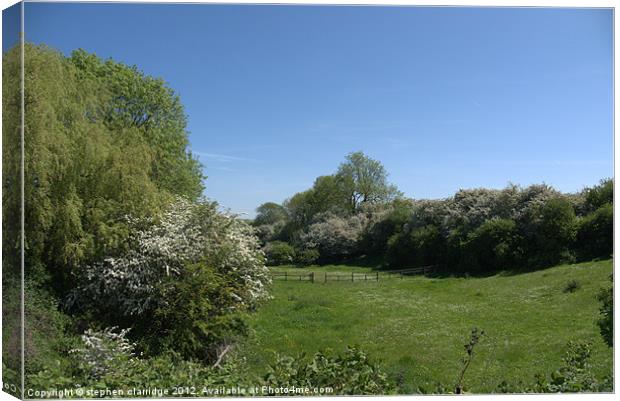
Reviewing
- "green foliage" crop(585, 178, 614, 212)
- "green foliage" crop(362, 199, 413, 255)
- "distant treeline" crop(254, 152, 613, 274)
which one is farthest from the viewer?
"green foliage" crop(362, 199, 413, 255)

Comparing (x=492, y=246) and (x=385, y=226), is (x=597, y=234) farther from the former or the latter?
(x=385, y=226)

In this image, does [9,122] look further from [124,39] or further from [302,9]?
[302,9]

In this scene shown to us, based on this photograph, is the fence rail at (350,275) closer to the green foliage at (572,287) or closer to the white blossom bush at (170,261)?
the white blossom bush at (170,261)

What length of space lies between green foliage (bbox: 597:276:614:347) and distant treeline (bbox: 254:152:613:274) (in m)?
0.58

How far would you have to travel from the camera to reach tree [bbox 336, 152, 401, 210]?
7805mm

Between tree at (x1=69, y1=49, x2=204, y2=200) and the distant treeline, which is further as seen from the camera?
tree at (x1=69, y1=49, x2=204, y2=200)

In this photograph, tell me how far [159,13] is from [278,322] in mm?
4762

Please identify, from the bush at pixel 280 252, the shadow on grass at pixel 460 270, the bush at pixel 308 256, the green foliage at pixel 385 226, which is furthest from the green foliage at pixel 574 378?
the bush at pixel 280 252

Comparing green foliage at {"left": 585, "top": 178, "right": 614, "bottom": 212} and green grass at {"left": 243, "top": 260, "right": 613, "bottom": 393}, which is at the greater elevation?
green foliage at {"left": 585, "top": 178, "right": 614, "bottom": 212}

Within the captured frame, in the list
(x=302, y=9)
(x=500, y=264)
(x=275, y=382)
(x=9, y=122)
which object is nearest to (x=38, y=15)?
(x=9, y=122)

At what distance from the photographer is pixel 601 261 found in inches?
314

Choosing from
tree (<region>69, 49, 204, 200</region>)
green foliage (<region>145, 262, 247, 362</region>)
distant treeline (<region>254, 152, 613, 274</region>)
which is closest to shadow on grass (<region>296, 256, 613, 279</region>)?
distant treeline (<region>254, 152, 613, 274</region>)

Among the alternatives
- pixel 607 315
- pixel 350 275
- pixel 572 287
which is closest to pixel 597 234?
pixel 572 287

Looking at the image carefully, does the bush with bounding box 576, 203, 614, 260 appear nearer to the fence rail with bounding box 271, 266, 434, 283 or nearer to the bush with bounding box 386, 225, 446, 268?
the bush with bounding box 386, 225, 446, 268
